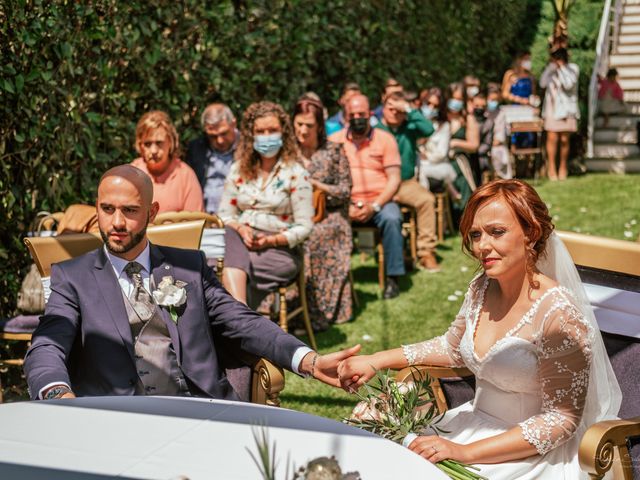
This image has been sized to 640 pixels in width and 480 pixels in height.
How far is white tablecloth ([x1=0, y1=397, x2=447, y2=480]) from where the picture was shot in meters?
2.14

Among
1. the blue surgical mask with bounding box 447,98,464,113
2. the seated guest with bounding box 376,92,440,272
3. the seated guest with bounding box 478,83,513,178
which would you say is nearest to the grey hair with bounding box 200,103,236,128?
the seated guest with bounding box 376,92,440,272

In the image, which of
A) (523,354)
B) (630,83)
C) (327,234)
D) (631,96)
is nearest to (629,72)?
(630,83)

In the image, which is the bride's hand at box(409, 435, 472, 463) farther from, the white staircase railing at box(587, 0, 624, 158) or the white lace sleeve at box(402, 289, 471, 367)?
the white staircase railing at box(587, 0, 624, 158)

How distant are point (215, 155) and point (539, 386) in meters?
3.90

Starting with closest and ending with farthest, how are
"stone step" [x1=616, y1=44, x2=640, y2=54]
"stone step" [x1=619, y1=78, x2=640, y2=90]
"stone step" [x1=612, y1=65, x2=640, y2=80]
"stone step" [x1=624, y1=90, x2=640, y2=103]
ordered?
"stone step" [x1=624, y1=90, x2=640, y2=103] < "stone step" [x1=619, y1=78, x2=640, y2=90] < "stone step" [x1=612, y1=65, x2=640, y2=80] < "stone step" [x1=616, y1=44, x2=640, y2=54]

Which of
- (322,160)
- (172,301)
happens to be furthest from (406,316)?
(172,301)

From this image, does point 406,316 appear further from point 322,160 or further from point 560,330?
point 560,330

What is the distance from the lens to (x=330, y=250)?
21.0ft

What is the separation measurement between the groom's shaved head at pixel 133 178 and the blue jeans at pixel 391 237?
397 cm

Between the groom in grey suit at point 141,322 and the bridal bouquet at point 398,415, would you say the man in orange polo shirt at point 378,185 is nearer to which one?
the groom in grey suit at point 141,322

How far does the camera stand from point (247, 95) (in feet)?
25.0

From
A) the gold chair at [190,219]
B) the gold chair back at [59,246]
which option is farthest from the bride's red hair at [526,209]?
the gold chair at [190,219]

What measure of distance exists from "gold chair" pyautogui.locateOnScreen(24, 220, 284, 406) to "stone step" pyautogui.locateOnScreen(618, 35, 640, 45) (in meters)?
13.4

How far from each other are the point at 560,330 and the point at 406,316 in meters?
3.84
